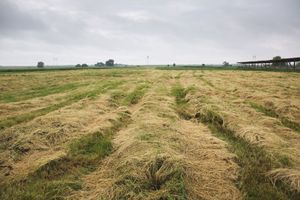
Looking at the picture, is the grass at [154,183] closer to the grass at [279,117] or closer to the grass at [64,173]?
the grass at [64,173]

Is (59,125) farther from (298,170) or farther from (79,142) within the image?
(298,170)

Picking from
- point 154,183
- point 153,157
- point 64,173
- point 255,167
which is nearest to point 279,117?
point 255,167

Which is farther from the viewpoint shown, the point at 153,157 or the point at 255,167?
the point at 255,167

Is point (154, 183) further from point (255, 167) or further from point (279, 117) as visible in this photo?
point (279, 117)

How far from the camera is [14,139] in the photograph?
7730mm

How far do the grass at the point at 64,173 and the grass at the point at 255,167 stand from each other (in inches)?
122

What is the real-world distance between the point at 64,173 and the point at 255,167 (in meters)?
4.01

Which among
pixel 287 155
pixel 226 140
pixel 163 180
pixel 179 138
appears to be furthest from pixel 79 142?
pixel 287 155

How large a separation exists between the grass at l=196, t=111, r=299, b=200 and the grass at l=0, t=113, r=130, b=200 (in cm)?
310

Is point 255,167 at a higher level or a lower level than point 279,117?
lower

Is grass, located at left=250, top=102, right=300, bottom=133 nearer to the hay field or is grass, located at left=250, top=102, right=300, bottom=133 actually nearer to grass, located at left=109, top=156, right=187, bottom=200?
the hay field

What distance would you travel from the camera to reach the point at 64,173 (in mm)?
5680

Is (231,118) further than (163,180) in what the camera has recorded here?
Yes

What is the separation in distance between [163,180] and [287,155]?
3168mm
